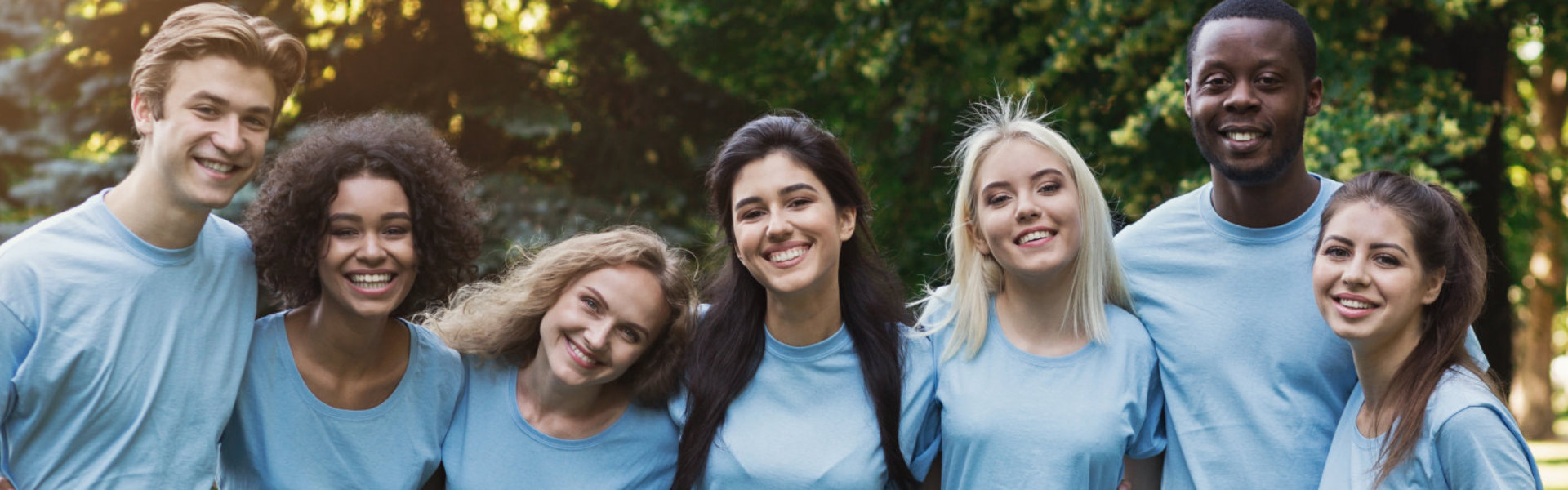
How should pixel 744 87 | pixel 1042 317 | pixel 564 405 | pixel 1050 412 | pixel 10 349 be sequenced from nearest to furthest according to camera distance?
pixel 10 349
pixel 1050 412
pixel 1042 317
pixel 564 405
pixel 744 87

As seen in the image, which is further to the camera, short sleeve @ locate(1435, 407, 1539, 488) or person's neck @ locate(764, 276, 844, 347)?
person's neck @ locate(764, 276, 844, 347)

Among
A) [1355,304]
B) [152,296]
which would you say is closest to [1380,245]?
[1355,304]

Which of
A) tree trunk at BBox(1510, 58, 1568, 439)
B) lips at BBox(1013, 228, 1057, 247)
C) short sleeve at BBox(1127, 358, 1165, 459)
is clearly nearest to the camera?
lips at BBox(1013, 228, 1057, 247)

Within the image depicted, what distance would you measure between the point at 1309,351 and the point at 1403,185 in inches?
21.4

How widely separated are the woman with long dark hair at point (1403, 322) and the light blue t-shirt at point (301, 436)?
273cm

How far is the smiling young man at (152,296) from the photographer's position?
336 centimetres

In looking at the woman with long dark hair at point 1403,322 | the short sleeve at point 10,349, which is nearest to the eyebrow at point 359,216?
the short sleeve at point 10,349

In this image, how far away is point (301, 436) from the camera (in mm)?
3793

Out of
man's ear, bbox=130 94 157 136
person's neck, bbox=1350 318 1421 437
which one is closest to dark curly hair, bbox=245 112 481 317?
man's ear, bbox=130 94 157 136

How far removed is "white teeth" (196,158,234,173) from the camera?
3.51m

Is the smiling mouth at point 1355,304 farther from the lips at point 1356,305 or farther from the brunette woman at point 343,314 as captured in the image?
the brunette woman at point 343,314

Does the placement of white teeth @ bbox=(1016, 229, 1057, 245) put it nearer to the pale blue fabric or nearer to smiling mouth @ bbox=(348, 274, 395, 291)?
the pale blue fabric

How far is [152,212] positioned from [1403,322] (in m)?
3.45

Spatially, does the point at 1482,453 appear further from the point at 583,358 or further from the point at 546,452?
the point at 546,452
